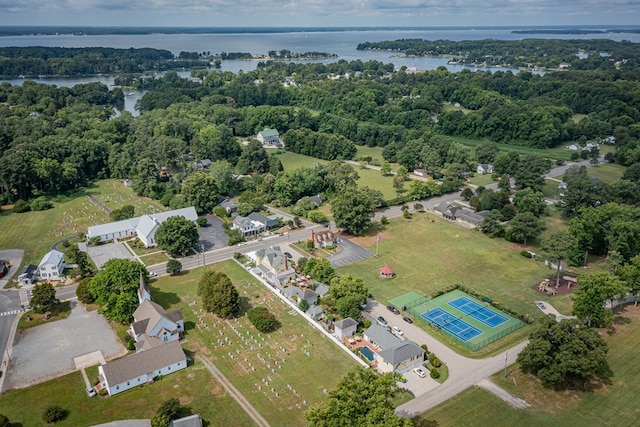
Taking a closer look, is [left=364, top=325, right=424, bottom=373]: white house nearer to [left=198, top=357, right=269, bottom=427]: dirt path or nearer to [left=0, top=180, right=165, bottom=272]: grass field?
[left=198, top=357, right=269, bottom=427]: dirt path

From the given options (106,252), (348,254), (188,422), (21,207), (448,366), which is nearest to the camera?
(188,422)

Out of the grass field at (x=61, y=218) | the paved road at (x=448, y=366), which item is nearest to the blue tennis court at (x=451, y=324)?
the paved road at (x=448, y=366)

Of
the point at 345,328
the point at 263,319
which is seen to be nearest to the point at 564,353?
the point at 345,328

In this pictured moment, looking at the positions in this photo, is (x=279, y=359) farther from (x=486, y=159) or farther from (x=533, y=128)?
(x=533, y=128)

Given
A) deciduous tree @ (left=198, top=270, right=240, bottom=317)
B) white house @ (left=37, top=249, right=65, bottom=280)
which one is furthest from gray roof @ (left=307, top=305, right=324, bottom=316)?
white house @ (left=37, top=249, right=65, bottom=280)

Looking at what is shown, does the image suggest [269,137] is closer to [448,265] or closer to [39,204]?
[39,204]

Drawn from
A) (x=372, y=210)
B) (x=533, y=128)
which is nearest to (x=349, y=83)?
(x=533, y=128)

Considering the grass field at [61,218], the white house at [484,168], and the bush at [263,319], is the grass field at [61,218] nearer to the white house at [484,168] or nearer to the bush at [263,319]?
the bush at [263,319]
